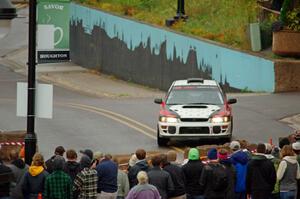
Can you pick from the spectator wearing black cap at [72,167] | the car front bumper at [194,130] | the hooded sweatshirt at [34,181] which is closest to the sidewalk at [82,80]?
the car front bumper at [194,130]

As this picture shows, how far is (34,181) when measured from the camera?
1593 centimetres

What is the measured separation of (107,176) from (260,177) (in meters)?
2.58

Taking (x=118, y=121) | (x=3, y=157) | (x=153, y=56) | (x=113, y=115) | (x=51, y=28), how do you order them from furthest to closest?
(x=153, y=56)
(x=113, y=115)
(x=118, y=121)
(x=51, y=28)
(x=3, y=157)

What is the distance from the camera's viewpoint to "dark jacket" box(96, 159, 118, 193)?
54.1ft

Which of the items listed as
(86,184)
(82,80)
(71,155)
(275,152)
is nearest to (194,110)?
(275,152)

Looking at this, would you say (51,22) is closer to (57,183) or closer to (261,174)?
(57,183)

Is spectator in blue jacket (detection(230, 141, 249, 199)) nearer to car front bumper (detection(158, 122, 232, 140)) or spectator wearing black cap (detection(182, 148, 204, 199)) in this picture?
spectator wearing black cap (detection(182, 148, 204, 199))

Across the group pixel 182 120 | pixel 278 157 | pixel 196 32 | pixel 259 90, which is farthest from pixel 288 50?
pixel 278 157

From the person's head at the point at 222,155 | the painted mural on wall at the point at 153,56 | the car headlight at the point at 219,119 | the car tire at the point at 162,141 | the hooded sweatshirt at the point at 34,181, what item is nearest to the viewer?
the hooded sweatshirt at the point at 34,181

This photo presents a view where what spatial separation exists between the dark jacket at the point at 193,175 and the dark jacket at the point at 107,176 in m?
1.15

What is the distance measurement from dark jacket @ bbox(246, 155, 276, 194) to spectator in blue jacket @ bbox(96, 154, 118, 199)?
2.27 metres

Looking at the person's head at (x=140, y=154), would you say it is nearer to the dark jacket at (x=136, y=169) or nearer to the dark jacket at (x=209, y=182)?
the dark jacket at (x=136, y=169)

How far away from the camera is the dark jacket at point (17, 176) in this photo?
15859 mm

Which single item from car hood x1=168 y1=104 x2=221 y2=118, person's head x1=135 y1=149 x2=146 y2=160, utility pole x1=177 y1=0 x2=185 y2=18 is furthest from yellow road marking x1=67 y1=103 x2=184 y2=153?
utility pole x1=177 y1=0 x2=185 y2=18
